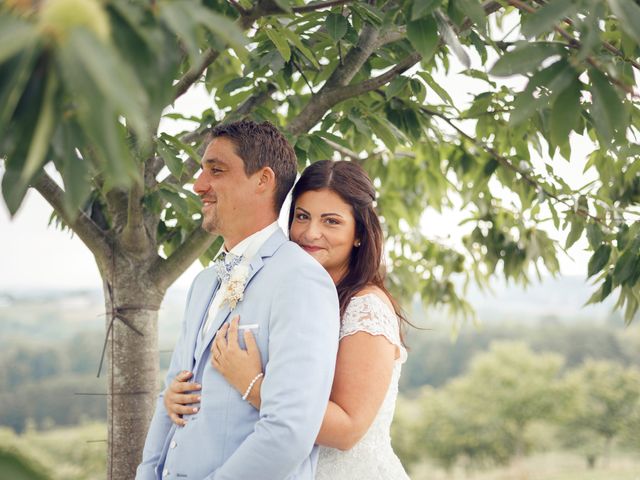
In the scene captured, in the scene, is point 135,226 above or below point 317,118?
below

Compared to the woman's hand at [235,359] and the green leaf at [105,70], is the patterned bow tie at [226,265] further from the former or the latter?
the green leaf at [105,70]

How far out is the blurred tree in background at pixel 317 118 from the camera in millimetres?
741

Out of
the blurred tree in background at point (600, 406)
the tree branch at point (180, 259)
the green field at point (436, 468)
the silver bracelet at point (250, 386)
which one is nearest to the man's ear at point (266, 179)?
the silver bracelet at point (250, 386)

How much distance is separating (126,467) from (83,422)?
18.9m

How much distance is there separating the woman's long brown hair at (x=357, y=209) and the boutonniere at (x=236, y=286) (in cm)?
39

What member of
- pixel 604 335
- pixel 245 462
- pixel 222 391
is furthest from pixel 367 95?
pixel 604 335

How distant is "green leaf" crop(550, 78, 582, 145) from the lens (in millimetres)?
1108

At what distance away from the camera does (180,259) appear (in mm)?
2553

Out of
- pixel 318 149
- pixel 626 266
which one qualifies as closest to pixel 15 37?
pixel 318 149

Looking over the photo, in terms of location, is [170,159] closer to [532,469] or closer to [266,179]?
[266,179]

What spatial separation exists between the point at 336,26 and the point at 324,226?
0.55m

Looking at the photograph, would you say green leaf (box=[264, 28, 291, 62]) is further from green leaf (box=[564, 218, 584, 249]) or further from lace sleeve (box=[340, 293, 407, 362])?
green leaf (box=[564, 218, 584, 249])

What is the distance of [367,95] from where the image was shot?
2658 millimetres

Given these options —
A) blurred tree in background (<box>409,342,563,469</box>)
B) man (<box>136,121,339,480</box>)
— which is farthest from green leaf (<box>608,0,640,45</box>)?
blurred tree in background (<box>409,342,563,469</box>)
